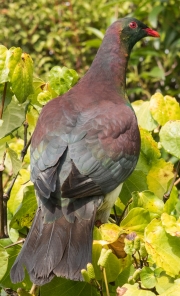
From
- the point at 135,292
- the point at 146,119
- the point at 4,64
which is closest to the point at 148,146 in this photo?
the point at 146,119

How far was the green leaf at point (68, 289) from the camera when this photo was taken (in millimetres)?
1703

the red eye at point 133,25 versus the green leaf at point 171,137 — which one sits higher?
the green leaf at point 171,137

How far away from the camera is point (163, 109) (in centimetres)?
206

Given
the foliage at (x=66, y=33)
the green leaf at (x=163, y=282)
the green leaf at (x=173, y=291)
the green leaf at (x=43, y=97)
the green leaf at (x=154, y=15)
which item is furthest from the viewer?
the foliage at (x=66, y=33)

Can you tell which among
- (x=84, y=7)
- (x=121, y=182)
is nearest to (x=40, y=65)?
(x=84, y=7)

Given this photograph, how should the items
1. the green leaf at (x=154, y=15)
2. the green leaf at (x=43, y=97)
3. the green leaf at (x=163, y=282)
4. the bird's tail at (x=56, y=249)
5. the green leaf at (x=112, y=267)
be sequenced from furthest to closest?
the green leaf at (x=154, y=15), the green leaf at (x=43, y=97), the bird's tail at (x=56, y=249), the green leaf at (x=112, y=267), the green leaf at (x=163, y=282)

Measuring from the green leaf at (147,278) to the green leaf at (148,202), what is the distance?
15.0 inches

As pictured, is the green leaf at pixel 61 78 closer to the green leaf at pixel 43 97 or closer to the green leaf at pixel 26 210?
the green leaf at pixel 43 97

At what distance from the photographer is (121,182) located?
2.12m

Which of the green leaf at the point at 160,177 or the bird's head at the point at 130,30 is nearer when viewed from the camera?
the green leaf at the point at 160,177

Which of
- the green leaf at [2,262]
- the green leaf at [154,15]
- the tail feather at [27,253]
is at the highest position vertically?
the green leaf at [2,262]

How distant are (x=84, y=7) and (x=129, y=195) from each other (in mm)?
4182

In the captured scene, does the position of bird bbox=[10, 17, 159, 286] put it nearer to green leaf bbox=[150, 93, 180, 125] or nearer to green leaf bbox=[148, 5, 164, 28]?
green leaf bbox=[150, 93, 180, 125]

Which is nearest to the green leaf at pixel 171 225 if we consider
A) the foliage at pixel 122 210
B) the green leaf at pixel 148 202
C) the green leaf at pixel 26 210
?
the foliage at pixel 122 210
